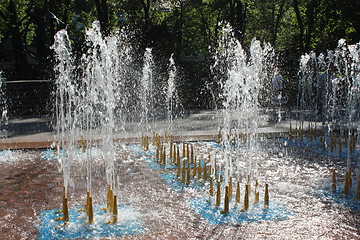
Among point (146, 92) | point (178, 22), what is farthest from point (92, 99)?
point (178, 22)

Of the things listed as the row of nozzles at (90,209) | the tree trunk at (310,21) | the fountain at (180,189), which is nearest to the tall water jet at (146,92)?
the fountain at (180,189)

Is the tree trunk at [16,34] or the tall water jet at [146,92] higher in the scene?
the tree trunk at [16,34]

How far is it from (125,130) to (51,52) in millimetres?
14566

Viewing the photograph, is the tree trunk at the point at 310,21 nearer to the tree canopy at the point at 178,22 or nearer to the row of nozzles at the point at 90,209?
the tree canopy at the point at 178,22

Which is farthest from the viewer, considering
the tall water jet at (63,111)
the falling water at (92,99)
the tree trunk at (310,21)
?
the tree trunk at (310,21)

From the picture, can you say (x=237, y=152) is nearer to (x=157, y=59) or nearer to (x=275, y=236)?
(x=275, y=236)

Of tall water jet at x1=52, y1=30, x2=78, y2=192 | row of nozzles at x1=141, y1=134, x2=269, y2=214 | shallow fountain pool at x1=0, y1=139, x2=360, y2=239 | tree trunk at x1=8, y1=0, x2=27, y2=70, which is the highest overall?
tree trunk at x1=8, y1=0, x2=27, y2=70

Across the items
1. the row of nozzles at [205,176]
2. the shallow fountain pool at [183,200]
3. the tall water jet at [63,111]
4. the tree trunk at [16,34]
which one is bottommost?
the shallow fountain pool at [183,200]

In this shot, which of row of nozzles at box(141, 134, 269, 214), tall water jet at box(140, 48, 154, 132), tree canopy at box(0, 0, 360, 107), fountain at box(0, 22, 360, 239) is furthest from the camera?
tree canopy at box(0, 0, 360, 107)

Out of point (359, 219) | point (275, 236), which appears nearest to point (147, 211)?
point (275, 236)

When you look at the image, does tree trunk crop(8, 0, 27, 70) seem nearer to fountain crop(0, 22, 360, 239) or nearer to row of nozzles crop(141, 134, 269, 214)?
fountain crop(0, 22, 360, 239)

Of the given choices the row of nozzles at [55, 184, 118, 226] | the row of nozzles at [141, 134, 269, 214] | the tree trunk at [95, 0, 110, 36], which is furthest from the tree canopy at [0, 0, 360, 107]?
the row of nozzles at [55, 184, 118, 226]

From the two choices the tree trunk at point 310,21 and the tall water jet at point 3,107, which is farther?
the tree trunk at point 310,21

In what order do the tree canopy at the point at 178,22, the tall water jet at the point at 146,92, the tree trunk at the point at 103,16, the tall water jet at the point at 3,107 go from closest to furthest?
the tall water jet at the point at 3,107 → the tall water jet at the point at 146,92 → the tree canopy at the point at 178,22 → the tree trunk at the point at 103,16
